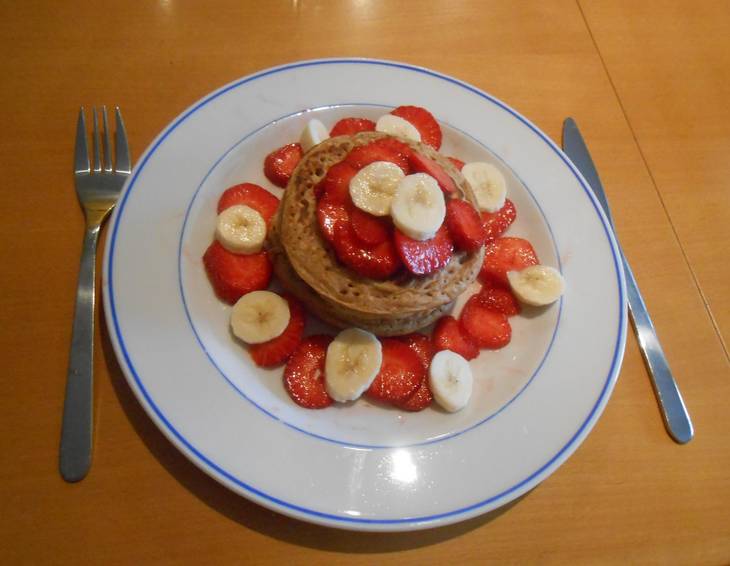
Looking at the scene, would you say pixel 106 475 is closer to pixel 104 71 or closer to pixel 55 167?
pixel 55 167

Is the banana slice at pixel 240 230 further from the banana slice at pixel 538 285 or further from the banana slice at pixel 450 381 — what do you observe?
the banana slice at pixel 538 285

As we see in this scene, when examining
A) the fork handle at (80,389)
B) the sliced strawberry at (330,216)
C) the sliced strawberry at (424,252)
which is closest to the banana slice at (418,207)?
the sliced strawberry at (424,252)

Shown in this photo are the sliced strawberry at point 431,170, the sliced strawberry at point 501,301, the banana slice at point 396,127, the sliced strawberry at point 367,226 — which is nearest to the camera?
the sliced strawberry at point 367,226

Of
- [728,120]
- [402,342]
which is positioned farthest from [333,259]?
[728,120]

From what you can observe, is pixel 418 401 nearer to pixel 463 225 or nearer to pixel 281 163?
pixel 463 225

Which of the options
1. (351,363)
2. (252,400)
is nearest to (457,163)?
(351,363)
